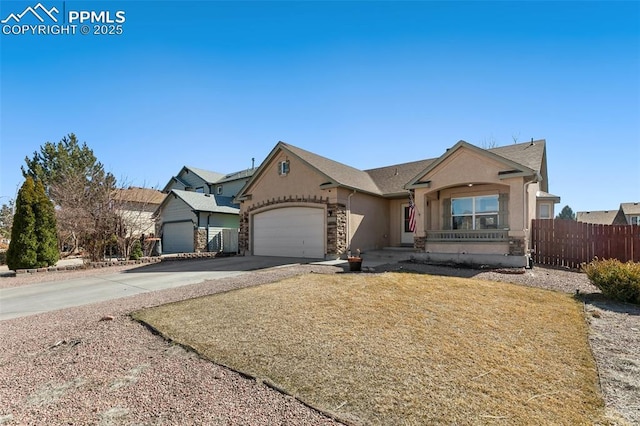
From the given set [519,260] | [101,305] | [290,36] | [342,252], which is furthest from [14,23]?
[519,260]

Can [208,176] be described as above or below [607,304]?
above

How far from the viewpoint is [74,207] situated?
1638 cm

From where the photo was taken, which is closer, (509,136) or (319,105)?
(319,105)

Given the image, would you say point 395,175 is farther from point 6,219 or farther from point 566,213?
point 566,213

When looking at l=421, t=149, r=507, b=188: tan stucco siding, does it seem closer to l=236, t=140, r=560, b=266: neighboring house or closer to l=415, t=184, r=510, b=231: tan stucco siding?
l=236, t=140, r=560, b=266: neighboring house

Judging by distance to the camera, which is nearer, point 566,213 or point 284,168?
point 284,168

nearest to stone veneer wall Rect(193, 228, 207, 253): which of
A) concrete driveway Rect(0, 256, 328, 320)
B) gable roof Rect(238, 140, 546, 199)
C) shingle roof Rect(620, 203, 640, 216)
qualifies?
gable roof Rect(238, 140, 546, 199)

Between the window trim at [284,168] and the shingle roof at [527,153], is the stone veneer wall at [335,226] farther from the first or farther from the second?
the shingle roof at [527,153]

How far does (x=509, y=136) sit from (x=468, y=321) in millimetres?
31525

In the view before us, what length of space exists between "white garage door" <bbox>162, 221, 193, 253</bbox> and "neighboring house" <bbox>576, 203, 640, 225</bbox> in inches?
1804

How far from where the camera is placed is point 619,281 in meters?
6.91

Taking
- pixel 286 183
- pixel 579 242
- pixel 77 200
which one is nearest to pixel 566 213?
pixel 579 242

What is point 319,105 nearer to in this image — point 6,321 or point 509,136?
point 6,321

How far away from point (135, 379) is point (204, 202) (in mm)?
22201
